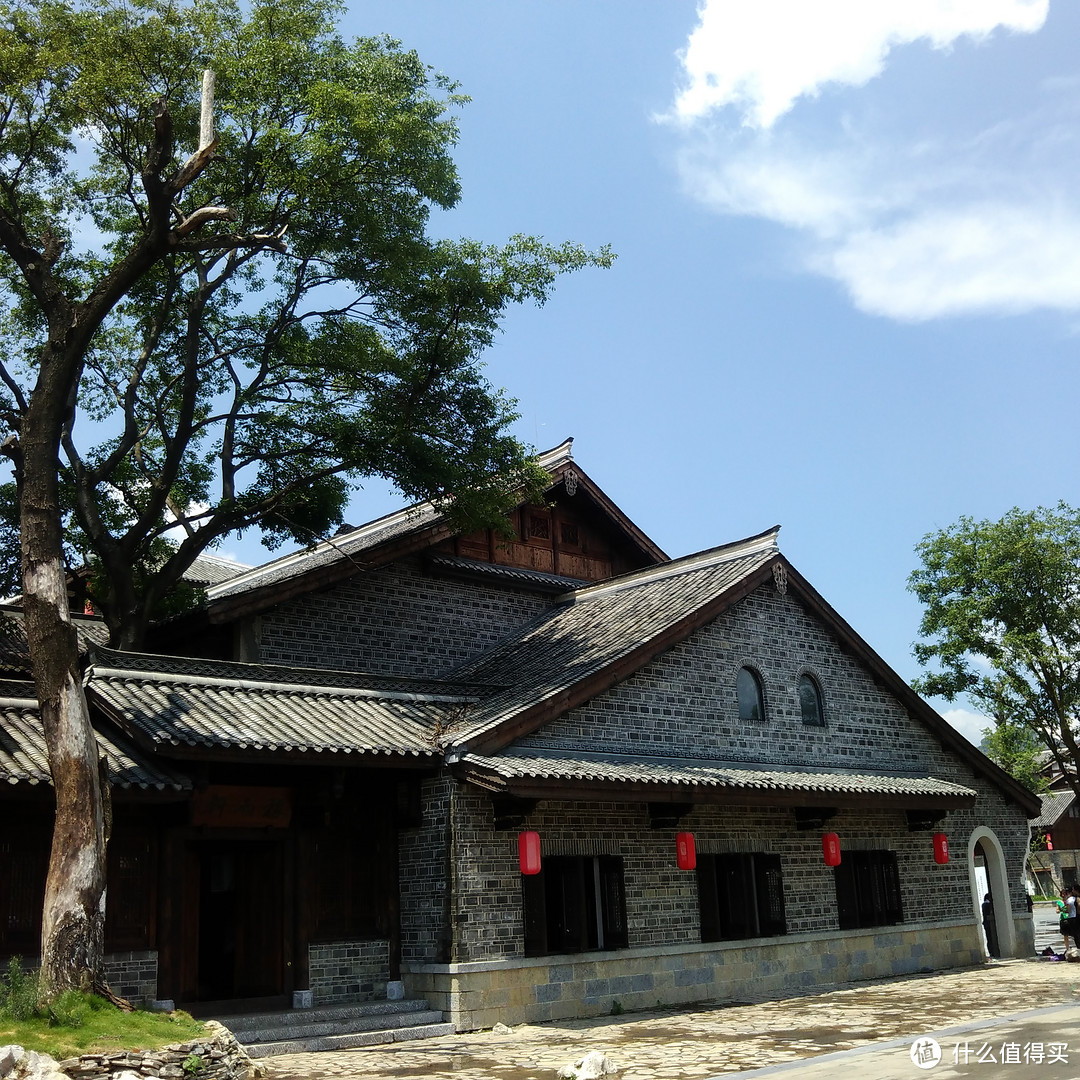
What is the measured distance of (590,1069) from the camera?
801 centimetres

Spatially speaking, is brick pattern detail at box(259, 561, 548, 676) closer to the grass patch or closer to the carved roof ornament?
the carved roof ornament

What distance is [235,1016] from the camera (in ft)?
35.4

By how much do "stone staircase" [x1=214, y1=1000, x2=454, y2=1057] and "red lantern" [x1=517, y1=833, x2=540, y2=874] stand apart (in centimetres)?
172

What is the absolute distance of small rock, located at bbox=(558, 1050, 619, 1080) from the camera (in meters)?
7.96

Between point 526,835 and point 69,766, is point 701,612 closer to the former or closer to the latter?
point 526,835

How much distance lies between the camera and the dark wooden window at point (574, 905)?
12.6 metres

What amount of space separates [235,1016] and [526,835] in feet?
11.0

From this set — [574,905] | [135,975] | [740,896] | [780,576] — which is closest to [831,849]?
[740,896]

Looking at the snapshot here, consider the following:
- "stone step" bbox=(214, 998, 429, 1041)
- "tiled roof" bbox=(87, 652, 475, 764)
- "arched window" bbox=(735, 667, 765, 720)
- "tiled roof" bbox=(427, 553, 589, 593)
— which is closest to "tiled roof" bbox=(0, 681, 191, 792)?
"tiled roof" bbox=(87, 652, 475, 764)

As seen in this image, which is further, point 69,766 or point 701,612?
point 701,612

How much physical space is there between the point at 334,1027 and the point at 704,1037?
355 centimetres

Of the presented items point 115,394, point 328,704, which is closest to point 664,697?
point 328,704

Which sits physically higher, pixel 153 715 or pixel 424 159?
pixel 424 159

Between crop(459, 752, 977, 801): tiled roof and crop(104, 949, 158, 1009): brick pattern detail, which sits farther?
crop(459, 752, 977, 801): tiled roof
